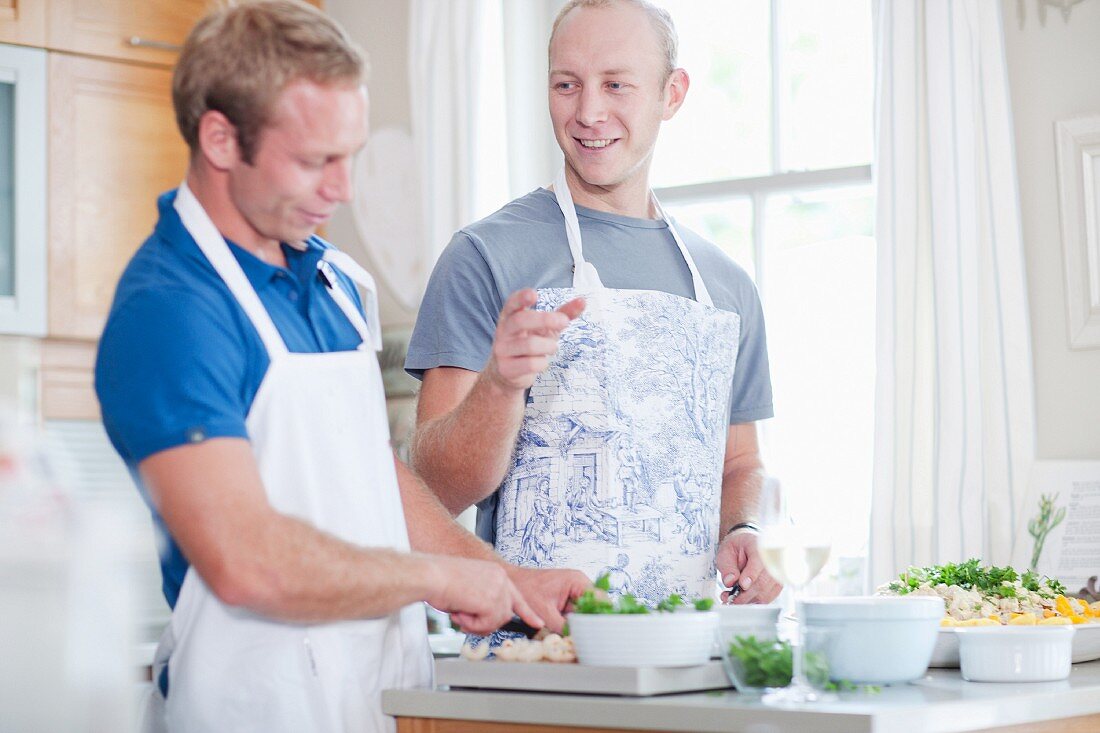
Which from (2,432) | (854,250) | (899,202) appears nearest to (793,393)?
(854,250)

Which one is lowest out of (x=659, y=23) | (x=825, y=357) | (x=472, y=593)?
(x=472, y=593)

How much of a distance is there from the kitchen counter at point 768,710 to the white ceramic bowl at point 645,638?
0.13 feet

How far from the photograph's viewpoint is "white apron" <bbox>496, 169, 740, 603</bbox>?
2096 millimetres

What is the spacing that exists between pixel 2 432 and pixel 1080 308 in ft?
8.34

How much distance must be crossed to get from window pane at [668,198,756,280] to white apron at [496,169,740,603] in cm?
175

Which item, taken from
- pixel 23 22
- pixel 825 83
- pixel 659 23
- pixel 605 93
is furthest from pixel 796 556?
pixel 23 22

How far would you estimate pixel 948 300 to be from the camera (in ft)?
10.7

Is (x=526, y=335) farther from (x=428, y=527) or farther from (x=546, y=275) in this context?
(x=546, y=275)

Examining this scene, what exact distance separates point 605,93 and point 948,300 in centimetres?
137

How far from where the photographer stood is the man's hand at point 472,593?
1.49 m

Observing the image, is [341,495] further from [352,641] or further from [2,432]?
[2,432]

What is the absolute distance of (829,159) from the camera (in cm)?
381

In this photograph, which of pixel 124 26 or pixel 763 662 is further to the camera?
pixel 124 26

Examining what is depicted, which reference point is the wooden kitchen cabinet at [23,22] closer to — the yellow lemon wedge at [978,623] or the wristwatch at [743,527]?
the wristwatch at [743,527]
